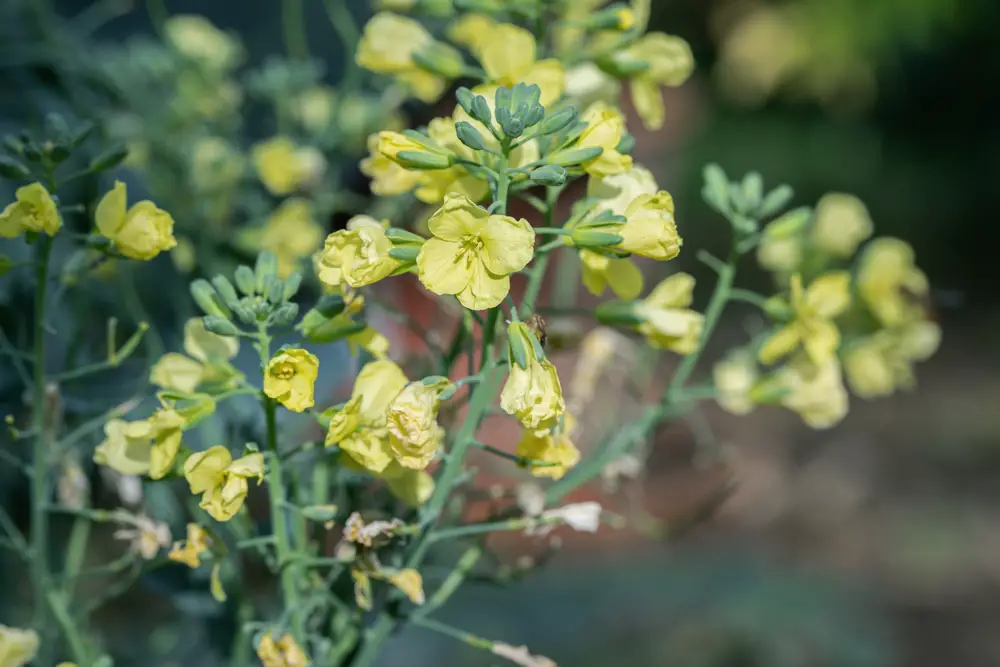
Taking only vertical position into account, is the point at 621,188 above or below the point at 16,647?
above

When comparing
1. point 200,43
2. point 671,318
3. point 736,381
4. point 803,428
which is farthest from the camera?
point 803,428

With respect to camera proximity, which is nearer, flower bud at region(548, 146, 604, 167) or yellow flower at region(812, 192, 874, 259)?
flower bud at region(548, 146, 604, 167)

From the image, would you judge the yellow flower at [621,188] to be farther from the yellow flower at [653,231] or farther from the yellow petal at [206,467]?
the yellow petal at [206,467]

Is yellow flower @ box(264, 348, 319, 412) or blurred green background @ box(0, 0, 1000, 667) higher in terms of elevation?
yellow flower @ box(264, 348, 319, 412)

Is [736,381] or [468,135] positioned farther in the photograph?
[736,381]

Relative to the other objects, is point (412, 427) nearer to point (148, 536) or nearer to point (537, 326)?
point (537, 326)

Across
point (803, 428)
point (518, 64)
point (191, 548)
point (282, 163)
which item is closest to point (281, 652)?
point (191, 548)

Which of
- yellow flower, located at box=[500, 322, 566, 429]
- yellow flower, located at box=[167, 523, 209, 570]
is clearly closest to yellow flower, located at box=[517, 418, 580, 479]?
yellow flower, located at box=[500, 322, 566, 429]

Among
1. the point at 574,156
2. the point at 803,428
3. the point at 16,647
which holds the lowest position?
the point at 803,428

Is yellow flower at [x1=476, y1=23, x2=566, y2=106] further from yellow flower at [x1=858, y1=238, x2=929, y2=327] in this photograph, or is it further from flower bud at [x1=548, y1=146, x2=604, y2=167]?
yellow flower at [x1=858, y1=238, x2=929, y2=327]
